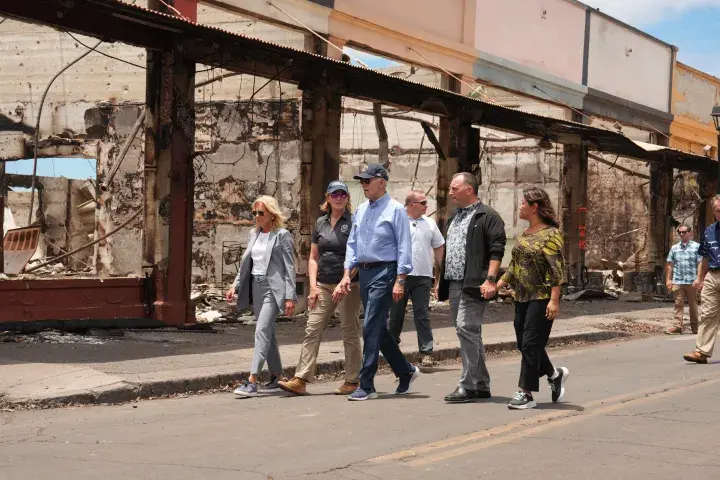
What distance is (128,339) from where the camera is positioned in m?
12.9

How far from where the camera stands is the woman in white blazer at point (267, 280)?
32.0 ft

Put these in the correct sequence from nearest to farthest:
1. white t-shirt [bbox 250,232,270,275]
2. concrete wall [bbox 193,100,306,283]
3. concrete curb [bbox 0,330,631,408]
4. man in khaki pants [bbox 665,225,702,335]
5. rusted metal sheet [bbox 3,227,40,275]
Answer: concrete curb [bbox 0,330,631,408] → white t-shirt [bbox 250,232,270,275] → man in khaki pants [bbox 665,225,702,335] → rusted metal sheet [bbox 3,227,40,275] → concrete wall [bbox 193,100,306,283]

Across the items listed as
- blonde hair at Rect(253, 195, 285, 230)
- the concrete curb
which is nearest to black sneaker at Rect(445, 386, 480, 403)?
blonde hair at Rect(253, 195, 285, 230)

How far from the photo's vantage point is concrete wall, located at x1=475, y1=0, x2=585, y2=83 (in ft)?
77.6

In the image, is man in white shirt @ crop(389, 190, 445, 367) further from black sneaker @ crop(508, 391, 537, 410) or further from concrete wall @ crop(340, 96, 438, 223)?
concrete wall @ crop(340, 96, 438, 223)

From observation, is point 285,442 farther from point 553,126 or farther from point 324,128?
point 553,126

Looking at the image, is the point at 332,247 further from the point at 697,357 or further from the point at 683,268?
the point at 683,268

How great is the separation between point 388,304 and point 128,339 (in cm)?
468

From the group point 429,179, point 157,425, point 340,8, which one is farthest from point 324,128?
point 429,179

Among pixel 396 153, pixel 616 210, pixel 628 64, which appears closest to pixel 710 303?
pixel 628 64

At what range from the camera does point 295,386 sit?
968cm

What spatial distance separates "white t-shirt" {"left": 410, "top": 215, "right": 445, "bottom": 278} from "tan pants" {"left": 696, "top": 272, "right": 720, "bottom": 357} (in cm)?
330

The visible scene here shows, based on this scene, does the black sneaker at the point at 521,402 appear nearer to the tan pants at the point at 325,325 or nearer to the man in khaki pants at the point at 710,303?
the tan pants at the point at 325,325

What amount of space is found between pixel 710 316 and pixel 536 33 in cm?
1398
